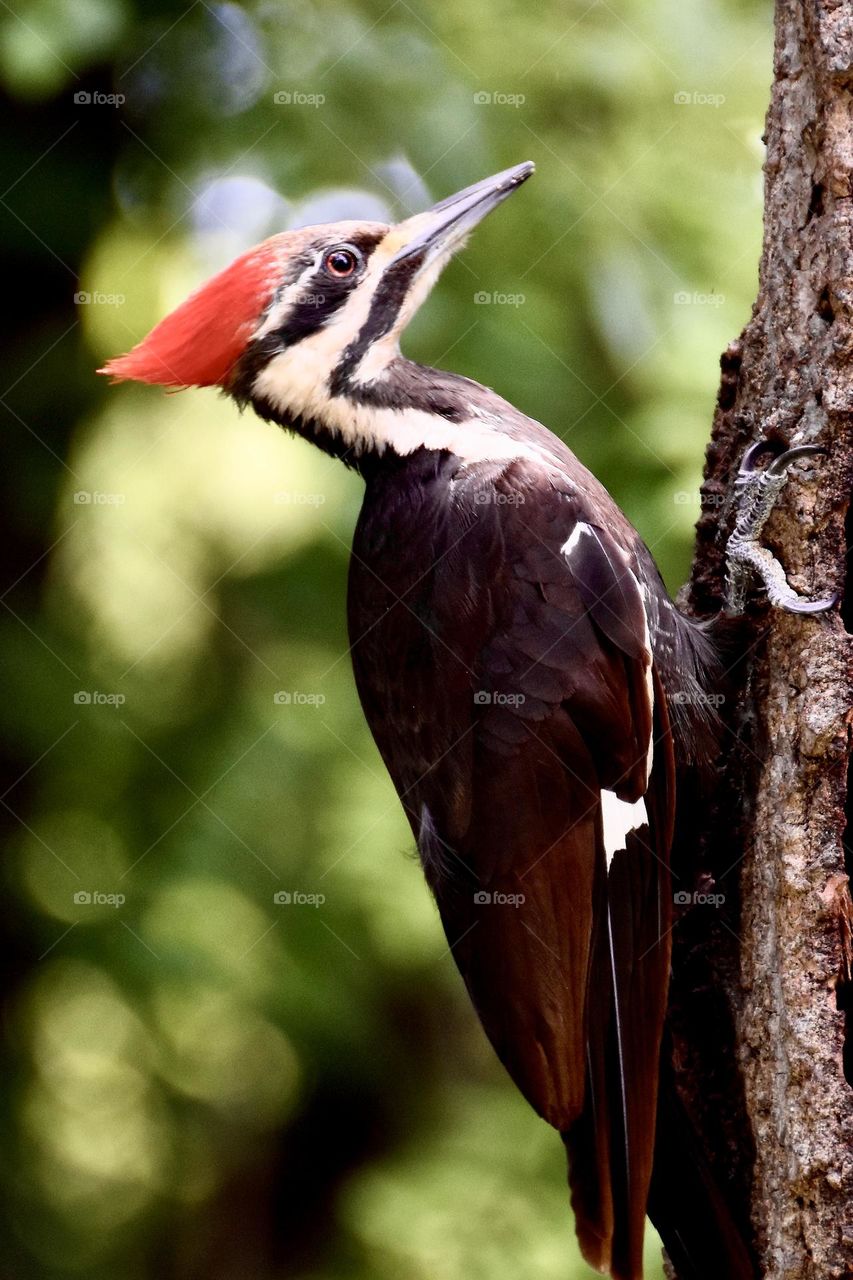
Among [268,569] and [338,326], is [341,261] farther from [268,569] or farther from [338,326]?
[268,569]

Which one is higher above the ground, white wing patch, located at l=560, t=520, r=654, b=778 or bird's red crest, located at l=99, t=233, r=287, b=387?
bird's red crest, located at l=99, t=233, r=287, b=387

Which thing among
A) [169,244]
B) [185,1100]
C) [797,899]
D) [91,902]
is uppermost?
[169,244]

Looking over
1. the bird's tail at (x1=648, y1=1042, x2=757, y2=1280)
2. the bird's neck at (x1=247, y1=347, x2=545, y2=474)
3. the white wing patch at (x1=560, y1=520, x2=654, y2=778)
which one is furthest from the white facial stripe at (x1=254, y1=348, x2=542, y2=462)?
the bird's tail at (x1=648, y1=1042, x2=757, y2=1280)

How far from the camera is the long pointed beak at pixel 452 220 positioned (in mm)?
1977

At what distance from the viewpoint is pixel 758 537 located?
1769 mm

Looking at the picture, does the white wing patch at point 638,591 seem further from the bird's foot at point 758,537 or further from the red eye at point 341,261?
the red eye at point 341,261

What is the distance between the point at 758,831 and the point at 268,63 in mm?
1605

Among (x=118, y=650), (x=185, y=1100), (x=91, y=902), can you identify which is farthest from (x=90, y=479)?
(x=185, y=1100)

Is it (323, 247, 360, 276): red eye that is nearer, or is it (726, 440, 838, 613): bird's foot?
(726, 440, 838, 613): bird's foot

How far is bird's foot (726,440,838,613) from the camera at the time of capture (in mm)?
1652

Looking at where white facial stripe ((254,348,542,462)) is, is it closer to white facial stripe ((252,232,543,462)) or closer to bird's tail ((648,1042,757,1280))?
white facial stripe ((252,232,543,462))

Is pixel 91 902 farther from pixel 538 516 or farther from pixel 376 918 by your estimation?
pixel 538 516

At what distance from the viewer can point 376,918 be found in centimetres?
239

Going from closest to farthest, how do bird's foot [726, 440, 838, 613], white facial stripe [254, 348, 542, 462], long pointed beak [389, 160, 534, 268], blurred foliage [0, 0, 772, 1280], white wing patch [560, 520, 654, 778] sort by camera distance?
bird's foot [726, 440, 838, 613] < white wing patch [560, 520, 654, 778] < white facial stripe [254, 348, 542, 462] < long pointed beak [389, 160, 534, 268] < blurred foliage [0, 0, 772, 1280]
